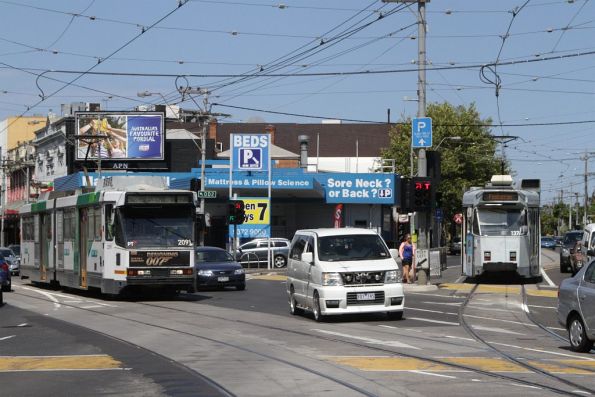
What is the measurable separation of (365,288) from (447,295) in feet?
35.2

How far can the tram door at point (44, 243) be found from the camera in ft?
114

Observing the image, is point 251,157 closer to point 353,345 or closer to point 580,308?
point 353,345

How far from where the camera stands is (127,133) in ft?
244

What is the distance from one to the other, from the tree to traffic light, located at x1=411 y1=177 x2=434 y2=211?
49.4 m

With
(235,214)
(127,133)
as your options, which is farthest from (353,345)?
(127,133)

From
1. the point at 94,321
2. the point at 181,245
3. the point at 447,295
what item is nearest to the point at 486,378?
the point at 94,321

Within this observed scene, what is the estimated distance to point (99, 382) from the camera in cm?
1240

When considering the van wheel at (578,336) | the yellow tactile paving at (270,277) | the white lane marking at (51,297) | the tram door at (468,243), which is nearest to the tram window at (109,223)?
the white lane marking at (51,297)

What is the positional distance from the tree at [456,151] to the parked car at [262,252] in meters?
28.4

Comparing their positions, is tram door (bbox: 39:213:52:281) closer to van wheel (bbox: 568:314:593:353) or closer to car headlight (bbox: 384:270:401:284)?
car headlight (bbox: 384:270:401:284)

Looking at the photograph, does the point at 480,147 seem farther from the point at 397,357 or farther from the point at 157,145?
the point at 397,357

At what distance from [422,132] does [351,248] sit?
1284cm

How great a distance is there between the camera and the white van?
2127cm

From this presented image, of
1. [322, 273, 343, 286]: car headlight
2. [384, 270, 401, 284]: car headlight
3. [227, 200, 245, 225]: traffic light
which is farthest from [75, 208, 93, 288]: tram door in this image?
[227, 200, 245, 225]: traffic light
